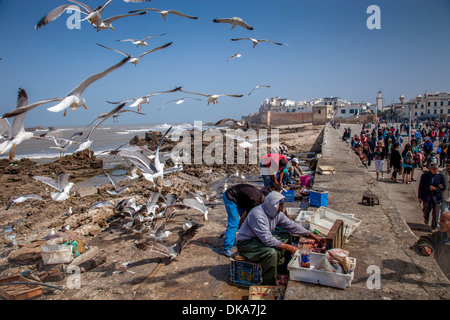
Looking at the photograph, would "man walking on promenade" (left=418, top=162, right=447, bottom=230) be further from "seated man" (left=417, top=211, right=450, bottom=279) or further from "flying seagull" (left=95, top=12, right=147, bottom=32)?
"flying seagull" (left=95, top=12, right=147, bottom=32)

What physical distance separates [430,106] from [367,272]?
3168 inches

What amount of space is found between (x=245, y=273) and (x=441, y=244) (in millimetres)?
2318

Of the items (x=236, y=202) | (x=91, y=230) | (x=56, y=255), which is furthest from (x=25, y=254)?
(x=236, y=202)

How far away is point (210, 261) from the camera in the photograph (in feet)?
14.2

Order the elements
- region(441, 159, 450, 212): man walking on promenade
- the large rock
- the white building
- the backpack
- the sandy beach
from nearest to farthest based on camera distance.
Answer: the sandy beach → region(441, 159, 450, 212): man walking on promenade → the large rock → the backpack → the white building

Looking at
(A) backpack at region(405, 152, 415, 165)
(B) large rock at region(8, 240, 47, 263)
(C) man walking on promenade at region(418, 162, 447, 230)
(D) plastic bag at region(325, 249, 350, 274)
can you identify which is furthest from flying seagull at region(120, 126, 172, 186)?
(A) backpack at region(405, 152, 415, 165)

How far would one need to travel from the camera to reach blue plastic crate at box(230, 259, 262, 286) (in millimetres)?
3363

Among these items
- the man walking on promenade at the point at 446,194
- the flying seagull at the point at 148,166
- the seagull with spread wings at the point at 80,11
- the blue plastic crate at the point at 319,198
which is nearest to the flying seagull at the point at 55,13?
the seagull with spread wings at the point at 80,11

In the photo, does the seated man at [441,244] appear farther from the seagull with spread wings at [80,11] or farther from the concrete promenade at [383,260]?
the seagull with spread wings at [80,11]

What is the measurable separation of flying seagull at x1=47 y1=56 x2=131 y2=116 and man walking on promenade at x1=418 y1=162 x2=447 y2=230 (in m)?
5.49

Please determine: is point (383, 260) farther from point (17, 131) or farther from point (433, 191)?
point (17, 131)
